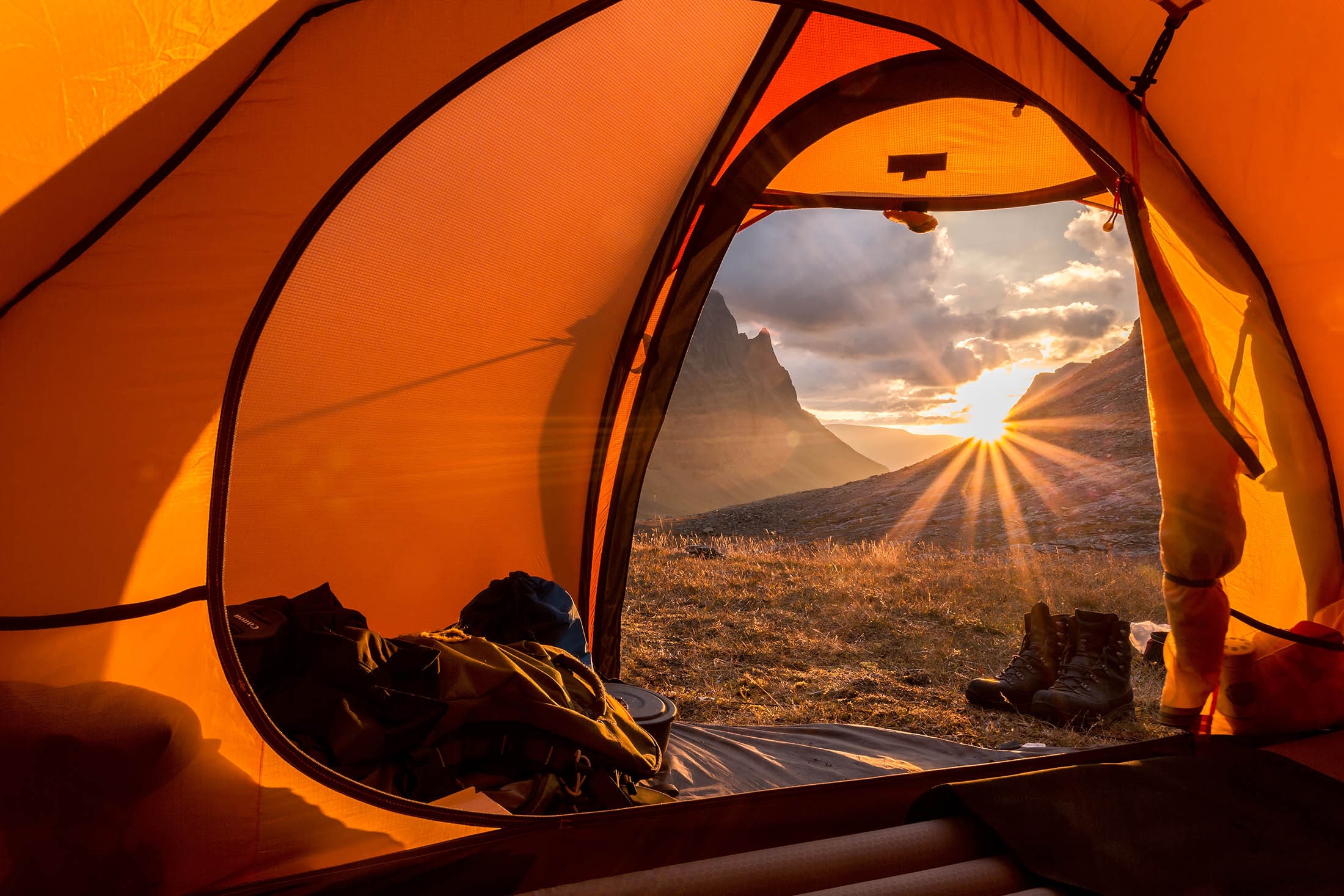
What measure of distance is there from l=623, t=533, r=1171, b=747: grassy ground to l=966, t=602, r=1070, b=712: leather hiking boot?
71 millimetres

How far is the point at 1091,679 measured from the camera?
3168mm

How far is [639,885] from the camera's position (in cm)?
122

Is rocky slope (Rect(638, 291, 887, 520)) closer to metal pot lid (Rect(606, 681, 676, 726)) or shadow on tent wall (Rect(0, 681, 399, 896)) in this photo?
metal pot lid (Rect(606, 681, 676, 726))

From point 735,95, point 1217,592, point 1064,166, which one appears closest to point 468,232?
point 735,95

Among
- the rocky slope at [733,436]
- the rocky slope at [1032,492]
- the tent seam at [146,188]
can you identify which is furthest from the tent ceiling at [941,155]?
the rocky slope at [733,436]

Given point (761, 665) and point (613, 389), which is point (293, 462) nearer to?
point (613, 389)

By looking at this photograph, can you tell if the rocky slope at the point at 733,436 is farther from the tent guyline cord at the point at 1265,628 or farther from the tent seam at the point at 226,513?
the tent seam at the point at 226,513

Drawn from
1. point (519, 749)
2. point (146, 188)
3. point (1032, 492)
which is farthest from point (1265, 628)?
point (1032, 492)

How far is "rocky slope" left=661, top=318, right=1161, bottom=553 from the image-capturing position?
47.0 ft

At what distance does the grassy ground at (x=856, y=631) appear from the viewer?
133 inches

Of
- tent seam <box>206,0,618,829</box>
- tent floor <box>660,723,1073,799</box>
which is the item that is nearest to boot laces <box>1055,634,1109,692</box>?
tent floor <box>660,723,1073,799</box>

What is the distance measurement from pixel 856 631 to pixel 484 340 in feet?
11.8

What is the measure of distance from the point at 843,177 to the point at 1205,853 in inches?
101

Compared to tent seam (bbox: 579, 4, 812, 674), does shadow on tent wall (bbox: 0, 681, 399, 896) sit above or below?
below
